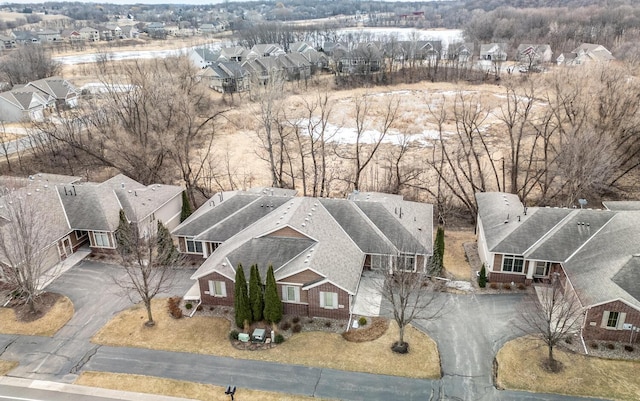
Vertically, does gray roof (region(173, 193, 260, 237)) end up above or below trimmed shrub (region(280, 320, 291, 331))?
above

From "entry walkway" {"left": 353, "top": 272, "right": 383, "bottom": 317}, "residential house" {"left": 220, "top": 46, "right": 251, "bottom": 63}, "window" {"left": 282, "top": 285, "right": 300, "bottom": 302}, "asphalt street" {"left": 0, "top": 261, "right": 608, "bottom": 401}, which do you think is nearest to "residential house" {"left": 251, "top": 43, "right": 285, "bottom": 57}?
"residential house" {"left": 220, "top": 46, "right": 251, "bottom": 63}

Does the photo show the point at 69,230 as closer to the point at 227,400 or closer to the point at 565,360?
the point at 227,400

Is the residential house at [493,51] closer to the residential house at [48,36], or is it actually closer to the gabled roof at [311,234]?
the gabled roof at [311,234]

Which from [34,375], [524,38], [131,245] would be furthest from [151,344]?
[524,38]

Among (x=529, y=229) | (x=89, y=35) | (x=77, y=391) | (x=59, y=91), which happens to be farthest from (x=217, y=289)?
(x=89, y=35)

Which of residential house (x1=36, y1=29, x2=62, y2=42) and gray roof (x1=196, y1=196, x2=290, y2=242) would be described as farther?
residential house (x1=36, y1=29, x2=62, y2=42)

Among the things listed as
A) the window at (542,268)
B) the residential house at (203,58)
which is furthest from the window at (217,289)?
the residential house at (203,58)

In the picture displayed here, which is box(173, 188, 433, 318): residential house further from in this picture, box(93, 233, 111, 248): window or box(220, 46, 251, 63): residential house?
box(220, 46, 251, 63): residential house
